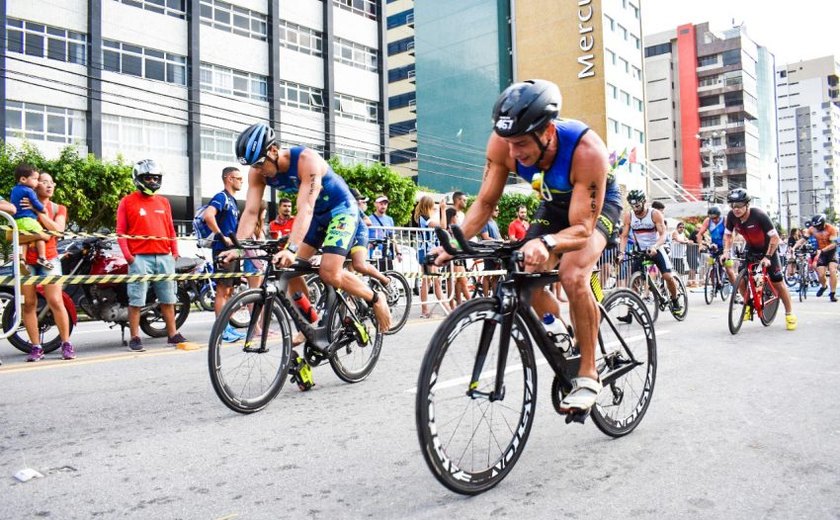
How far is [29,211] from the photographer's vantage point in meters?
6.83

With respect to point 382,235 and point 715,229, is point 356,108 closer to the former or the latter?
point 715,229

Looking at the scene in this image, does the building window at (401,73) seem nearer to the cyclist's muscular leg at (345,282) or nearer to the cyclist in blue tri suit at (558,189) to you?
the cyclist's muscular leg at (345,282)

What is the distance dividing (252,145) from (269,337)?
1405mm

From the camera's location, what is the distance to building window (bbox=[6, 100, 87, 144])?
2866cm

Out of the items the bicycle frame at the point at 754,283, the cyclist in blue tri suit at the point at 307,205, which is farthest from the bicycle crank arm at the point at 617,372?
the bicycle frame at the point at 754,283

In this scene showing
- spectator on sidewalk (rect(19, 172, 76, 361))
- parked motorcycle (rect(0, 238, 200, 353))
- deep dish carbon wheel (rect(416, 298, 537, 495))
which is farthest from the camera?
parked motorcycle (rect(0, 238, 200, 353))

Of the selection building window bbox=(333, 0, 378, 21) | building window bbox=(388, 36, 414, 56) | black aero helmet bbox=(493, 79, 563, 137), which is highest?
building window bbox=(388, 36, 414, 56)

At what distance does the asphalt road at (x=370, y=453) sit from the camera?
2.79 meters

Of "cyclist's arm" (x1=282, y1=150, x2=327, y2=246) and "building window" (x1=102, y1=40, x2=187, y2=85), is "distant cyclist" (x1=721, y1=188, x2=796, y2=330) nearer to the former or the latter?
"cyclist's arm" (x1=282, y1=150, x2=327, y2=246)

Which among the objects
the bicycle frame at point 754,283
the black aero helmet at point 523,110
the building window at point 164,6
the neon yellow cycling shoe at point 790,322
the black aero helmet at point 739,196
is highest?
the building window at point 164,6

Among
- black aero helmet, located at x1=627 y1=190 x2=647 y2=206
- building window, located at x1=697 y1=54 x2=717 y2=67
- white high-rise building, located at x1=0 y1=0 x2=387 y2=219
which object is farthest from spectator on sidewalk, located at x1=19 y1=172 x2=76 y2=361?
building window, located at x1=697 y1=54 x2=717 y2=67

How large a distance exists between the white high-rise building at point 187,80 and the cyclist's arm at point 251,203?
82.5ft

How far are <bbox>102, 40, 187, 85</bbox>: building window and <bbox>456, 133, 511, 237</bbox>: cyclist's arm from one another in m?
32.7

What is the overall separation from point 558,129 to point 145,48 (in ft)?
112
